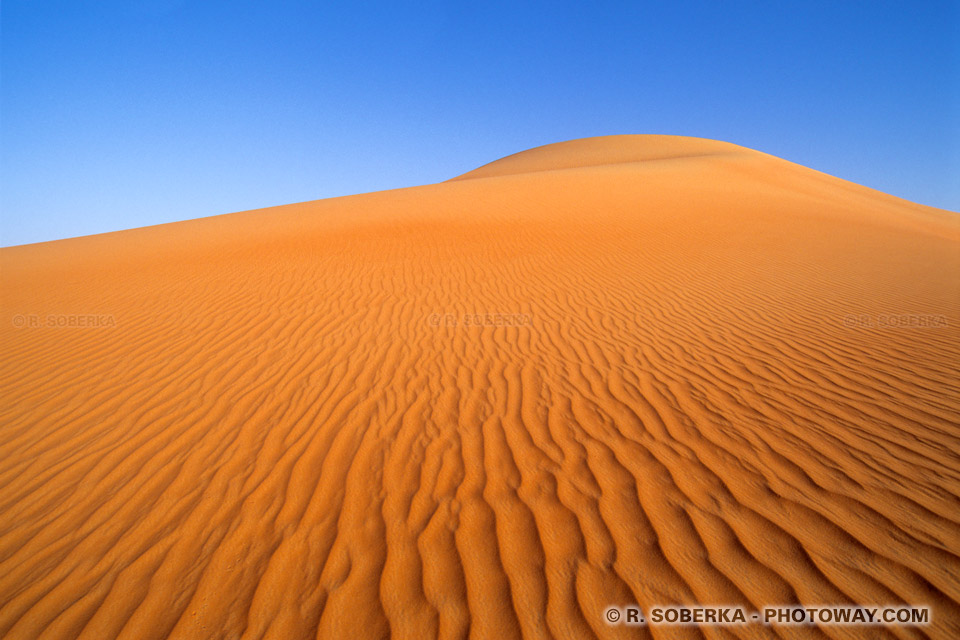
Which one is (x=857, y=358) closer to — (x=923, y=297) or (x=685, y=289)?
(x=685, y=289)

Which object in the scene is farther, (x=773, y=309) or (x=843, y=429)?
(x=773, y=309)

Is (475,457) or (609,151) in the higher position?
(609,151)

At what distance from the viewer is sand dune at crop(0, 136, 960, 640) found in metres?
2.21

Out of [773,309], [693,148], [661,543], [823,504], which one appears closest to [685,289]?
[773,309]

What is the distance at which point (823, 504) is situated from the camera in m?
2.60

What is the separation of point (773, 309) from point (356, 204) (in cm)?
1760

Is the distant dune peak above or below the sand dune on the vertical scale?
above

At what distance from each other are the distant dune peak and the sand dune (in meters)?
28.6

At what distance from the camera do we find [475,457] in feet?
11.0

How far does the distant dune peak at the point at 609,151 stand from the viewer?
3553 cm

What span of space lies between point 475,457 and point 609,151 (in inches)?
1655

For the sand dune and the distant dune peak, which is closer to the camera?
the sand dune

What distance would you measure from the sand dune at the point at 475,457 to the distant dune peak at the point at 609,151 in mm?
28605

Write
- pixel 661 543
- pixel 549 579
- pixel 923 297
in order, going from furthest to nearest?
1. pixel 923 297
2. pixel 661 543
3. pixel 549 579
